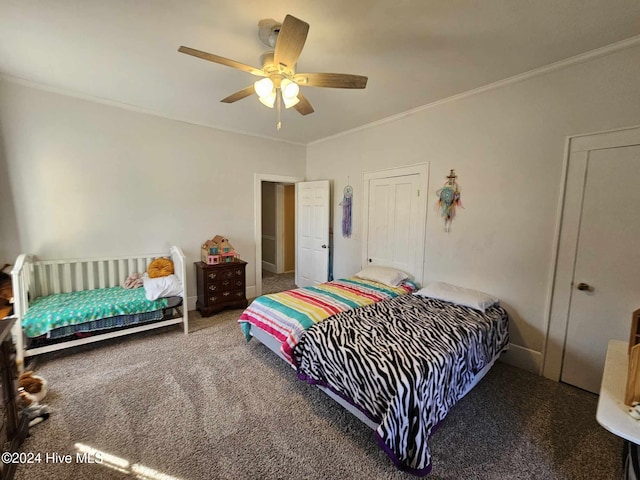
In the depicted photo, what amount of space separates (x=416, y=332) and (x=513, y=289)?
4.21 ft

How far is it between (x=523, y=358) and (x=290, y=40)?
10.6 feet

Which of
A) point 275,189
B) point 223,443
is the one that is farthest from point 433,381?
point 275,189

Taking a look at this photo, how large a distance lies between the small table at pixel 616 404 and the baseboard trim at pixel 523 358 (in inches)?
37.0

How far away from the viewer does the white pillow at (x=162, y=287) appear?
2.81 meters

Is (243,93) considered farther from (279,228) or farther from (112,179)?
(279,228)

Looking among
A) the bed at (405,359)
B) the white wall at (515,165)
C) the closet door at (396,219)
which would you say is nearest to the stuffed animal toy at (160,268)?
the bed at (405,359)

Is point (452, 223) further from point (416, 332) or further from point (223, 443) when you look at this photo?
point (223, 443)

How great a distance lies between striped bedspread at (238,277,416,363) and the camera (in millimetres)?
2182

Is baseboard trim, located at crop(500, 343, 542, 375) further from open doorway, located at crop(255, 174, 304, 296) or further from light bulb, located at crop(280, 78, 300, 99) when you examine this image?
open doorway, located at crop(255, 174, 304, 296)

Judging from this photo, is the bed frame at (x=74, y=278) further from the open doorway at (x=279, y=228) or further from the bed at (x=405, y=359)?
the open doorway at (x=279, y=228)

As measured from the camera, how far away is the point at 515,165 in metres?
2.44

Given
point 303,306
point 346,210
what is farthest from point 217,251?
point 346,210

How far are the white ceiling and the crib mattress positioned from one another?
2.18 m

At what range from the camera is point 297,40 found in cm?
146
